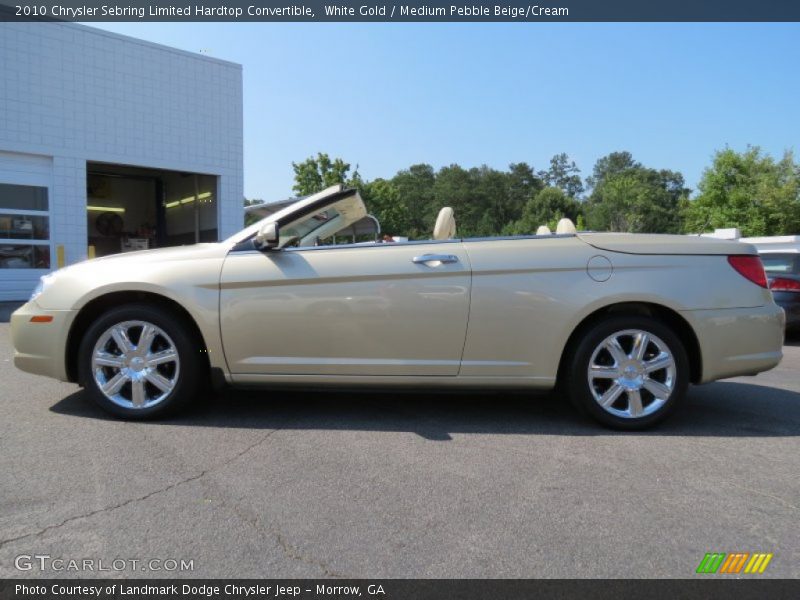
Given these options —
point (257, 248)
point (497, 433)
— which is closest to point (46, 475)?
point (257, 248)

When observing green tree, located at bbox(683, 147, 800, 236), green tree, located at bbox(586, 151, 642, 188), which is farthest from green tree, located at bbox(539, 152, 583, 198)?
green tree, located at bbox(683, 147, 800, 236)

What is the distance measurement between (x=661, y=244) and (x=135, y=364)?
3.48 meters

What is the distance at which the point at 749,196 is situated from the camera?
36375 millimetres

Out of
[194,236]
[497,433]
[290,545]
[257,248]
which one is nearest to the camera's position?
[290,545]

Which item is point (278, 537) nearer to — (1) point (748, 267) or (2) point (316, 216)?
(2) point (316, 216)

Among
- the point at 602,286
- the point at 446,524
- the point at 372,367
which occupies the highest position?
the point at 602,286

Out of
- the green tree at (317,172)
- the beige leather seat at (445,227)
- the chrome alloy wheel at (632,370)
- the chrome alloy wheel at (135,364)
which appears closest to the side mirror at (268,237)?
the chrome alloy wheel at (135,364)

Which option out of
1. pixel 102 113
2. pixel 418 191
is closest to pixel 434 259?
pixel 102 113

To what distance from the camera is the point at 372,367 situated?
369 centimetres

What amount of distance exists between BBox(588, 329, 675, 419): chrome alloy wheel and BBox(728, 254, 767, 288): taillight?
28.5 inches

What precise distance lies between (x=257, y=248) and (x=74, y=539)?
2.07 m

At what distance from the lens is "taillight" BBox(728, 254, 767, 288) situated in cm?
371
